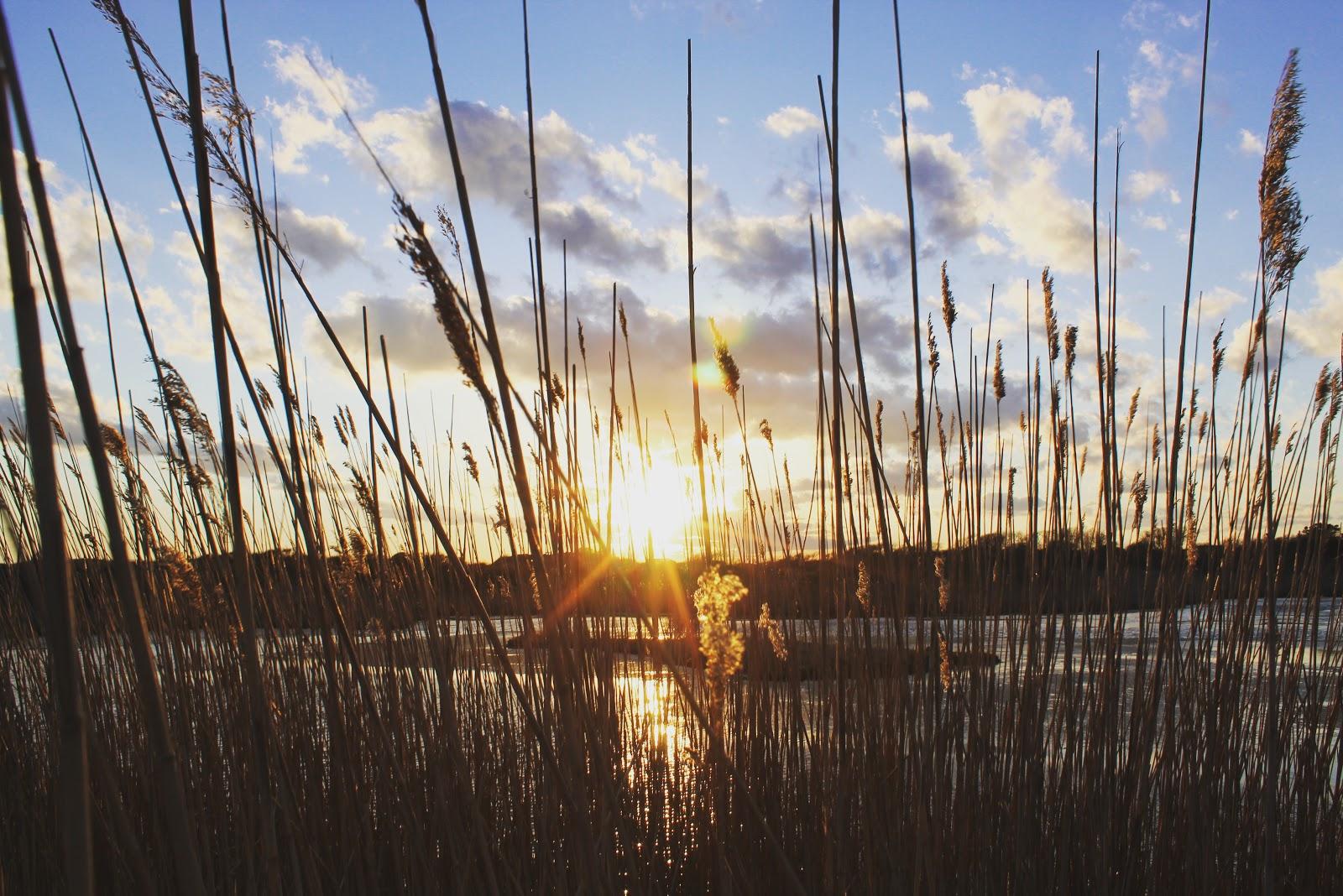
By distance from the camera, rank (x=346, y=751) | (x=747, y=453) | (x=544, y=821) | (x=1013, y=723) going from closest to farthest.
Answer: (x=346, y=751) < (x=544, y=821) < (x=1013, y=723) < (x=747, y=453)

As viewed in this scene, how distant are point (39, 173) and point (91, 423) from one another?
16 centimetres

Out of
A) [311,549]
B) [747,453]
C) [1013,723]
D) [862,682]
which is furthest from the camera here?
[747,453]

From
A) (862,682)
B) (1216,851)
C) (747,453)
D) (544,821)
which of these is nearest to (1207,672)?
(1216,851)

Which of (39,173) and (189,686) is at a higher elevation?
(39,173)

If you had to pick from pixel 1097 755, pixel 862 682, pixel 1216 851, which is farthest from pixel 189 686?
pixel 1216 851

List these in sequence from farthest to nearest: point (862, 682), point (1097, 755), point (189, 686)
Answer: point (189, 686)
point (1097, 755)
point (862, 682)

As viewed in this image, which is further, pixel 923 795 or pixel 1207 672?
pixel 1207 672

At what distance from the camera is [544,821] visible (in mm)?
1363

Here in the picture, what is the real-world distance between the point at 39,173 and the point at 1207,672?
2.16 m

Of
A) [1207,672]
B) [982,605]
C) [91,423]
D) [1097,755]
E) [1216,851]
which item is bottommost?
[1216,851]

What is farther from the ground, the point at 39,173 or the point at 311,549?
the point at 39,173

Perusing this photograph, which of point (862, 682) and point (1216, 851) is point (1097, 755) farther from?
point (862, 682)

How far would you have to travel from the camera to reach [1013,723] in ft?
5.84

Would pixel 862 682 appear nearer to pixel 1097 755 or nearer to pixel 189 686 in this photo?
pixel 1097 755
